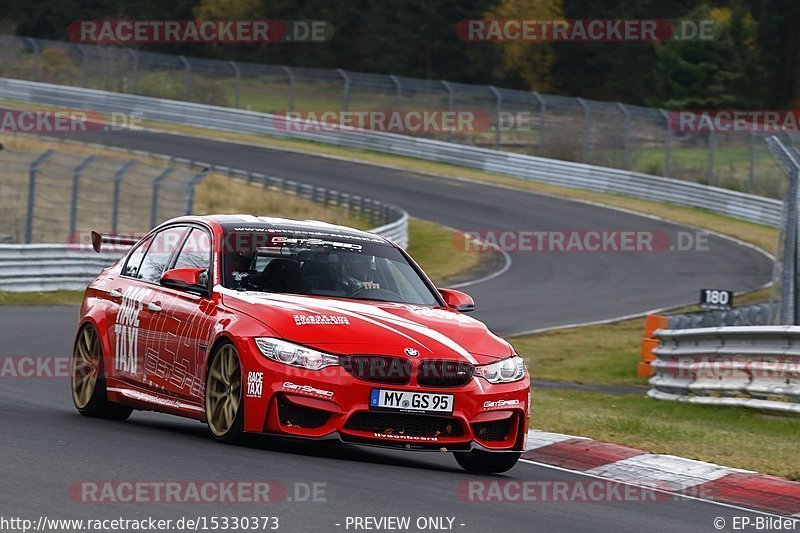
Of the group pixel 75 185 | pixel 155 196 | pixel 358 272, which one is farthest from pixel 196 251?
pixel 155 196

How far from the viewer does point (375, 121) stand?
5216cm

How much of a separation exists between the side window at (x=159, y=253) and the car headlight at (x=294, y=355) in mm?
1863

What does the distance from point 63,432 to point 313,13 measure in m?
80.6

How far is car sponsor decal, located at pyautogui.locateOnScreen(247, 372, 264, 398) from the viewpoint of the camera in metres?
8.20

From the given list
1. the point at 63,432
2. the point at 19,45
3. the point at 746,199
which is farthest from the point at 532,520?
the point at 19,45

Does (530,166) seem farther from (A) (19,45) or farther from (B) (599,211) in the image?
(A) (19,45)

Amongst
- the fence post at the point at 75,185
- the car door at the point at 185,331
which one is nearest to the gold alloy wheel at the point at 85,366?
the car door at the point at 185,331

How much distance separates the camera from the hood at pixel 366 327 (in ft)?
27.3

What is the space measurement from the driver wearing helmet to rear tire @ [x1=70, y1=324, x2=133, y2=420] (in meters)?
1.98

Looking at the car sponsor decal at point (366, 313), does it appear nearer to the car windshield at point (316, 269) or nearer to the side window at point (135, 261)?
the car windshield at point (316, 269)

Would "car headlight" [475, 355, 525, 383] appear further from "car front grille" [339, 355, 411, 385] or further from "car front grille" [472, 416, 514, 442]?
"car front grille" [339, 355, 411, 385]

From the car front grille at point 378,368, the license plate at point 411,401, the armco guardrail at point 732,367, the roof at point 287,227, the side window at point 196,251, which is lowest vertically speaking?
the armco guardrail at point 732,367

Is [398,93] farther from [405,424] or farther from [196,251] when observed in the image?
[405,424]

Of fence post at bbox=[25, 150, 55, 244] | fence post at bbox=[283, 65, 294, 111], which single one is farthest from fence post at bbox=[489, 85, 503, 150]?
fence post at bbox=[25, 150, 55, 244]
